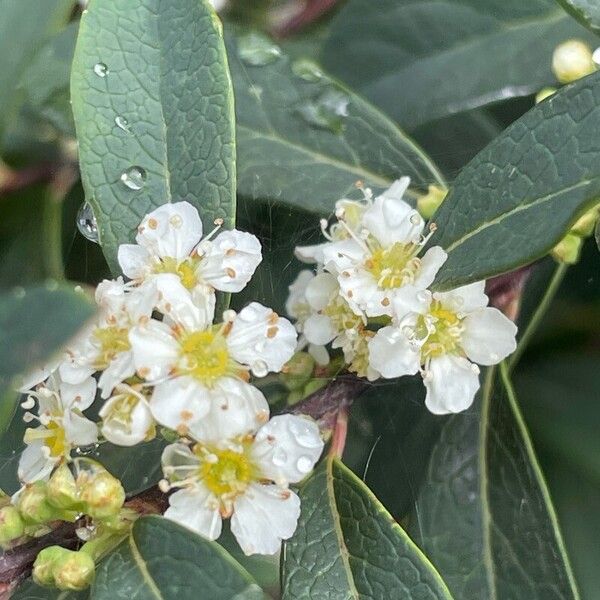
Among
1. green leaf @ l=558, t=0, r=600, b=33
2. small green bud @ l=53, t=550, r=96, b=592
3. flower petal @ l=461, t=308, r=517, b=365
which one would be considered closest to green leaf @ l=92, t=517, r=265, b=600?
small green bud @ l=53, t=550, r=96, b=592

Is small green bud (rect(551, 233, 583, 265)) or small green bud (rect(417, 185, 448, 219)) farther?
small green bud (rect(417, 185, 448, 219))

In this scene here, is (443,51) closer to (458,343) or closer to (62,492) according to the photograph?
(458,343)

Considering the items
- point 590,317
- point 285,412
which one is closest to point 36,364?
point 285,412

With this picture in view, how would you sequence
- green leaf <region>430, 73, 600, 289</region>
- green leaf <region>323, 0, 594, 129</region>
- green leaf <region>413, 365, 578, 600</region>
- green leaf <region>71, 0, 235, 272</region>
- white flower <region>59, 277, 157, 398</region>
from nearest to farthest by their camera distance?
green leaf <region>430, 73, 600, 289</region> → white flower <region>59, 277, 157, 398</region> → green leaf <region>71, 0, 235, 272</region> → green leaf <region>413, 365, 578, 600</region> → green leaf <region>323, 0, 594, 129</region>

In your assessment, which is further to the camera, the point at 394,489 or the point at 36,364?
the point at 394,489

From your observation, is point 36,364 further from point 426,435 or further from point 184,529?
point 426,435

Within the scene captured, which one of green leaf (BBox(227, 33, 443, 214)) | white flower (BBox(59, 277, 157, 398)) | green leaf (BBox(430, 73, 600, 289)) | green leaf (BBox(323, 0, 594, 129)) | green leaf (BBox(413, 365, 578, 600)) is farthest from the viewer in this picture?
green leaf (BBox(323, 0, 594, 129))

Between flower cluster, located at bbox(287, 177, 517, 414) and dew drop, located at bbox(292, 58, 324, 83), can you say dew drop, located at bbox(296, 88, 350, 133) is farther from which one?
flower cluster, located at bbox(287, 177, 517, 414)
